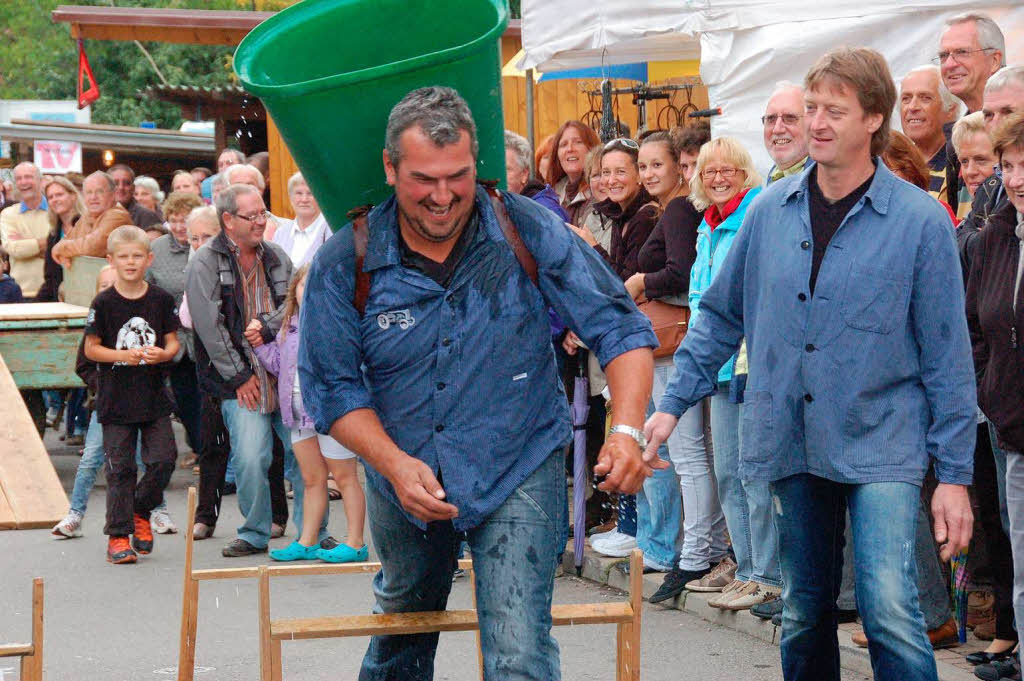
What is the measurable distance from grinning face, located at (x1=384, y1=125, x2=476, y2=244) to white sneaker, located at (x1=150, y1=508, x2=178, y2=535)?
658cm

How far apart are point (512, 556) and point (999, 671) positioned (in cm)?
264

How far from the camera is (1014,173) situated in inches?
199

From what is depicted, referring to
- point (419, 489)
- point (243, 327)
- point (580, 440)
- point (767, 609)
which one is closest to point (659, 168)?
point (580, 440)

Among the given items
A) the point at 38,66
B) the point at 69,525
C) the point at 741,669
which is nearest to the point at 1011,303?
the point at 741,669

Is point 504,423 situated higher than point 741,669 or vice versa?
point 504,423

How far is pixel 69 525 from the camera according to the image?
9.97 m

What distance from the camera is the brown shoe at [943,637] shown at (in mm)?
6242

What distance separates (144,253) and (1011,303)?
611 centimetres

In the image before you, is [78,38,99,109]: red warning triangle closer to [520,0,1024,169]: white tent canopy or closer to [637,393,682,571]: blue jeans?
[520,0,1024,169]: white tent canopy

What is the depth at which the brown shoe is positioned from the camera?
6.24 m

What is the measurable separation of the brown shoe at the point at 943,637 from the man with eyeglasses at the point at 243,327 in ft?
13.1

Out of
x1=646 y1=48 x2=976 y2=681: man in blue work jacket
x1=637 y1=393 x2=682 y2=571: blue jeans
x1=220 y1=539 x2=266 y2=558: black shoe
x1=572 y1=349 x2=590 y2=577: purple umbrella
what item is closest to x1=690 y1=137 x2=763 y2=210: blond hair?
x1=637 y1=393 x2=682 y2=571: blue jeans

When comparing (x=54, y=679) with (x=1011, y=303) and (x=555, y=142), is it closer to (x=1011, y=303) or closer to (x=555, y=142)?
(x=1011, y=303)

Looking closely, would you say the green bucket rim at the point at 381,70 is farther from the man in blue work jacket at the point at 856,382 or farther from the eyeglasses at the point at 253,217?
the eyeglasses at the point at 253,217
